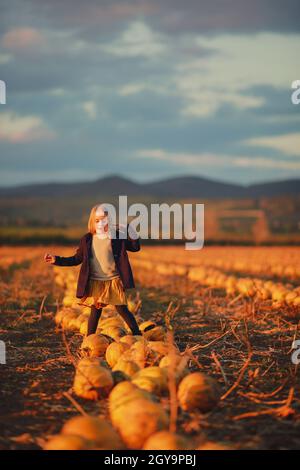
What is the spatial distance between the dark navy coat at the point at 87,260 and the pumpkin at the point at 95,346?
71 cm

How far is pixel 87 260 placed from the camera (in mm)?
8031

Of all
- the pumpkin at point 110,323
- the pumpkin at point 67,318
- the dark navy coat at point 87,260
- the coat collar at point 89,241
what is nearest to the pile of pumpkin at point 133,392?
the pumpkin at point 110,323

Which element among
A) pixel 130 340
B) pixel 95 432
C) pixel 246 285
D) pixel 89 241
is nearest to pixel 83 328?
pixel 89 241

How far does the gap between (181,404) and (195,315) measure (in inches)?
245

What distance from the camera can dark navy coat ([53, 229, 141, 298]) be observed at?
7953mm

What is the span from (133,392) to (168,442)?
0.93m

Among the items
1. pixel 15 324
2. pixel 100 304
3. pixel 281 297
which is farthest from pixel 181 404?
pixel 281 297

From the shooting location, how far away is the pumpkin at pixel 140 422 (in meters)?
4.36

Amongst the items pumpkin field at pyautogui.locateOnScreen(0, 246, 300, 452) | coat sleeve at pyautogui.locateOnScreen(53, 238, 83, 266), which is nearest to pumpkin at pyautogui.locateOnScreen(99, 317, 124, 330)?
pumpkin field at pyautogui.locateOnScreen(0, 246, 300, 452)

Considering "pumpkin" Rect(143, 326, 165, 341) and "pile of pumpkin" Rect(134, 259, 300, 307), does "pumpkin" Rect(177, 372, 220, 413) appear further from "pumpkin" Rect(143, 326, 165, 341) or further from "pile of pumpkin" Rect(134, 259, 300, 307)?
"pile of pumpkin" Rect(134, 259, 300, 307)

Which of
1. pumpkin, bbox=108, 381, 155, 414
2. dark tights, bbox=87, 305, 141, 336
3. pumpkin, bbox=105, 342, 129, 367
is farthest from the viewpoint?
dark tights, bbox=87, 305, 141, 336

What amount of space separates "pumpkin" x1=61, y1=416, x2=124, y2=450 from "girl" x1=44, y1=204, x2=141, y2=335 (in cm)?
378

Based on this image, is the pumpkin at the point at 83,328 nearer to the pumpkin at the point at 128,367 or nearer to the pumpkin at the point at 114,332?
the pumpkin at the point at 114,332

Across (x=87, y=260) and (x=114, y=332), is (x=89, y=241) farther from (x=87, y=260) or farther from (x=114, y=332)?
(x=114, y=332)
